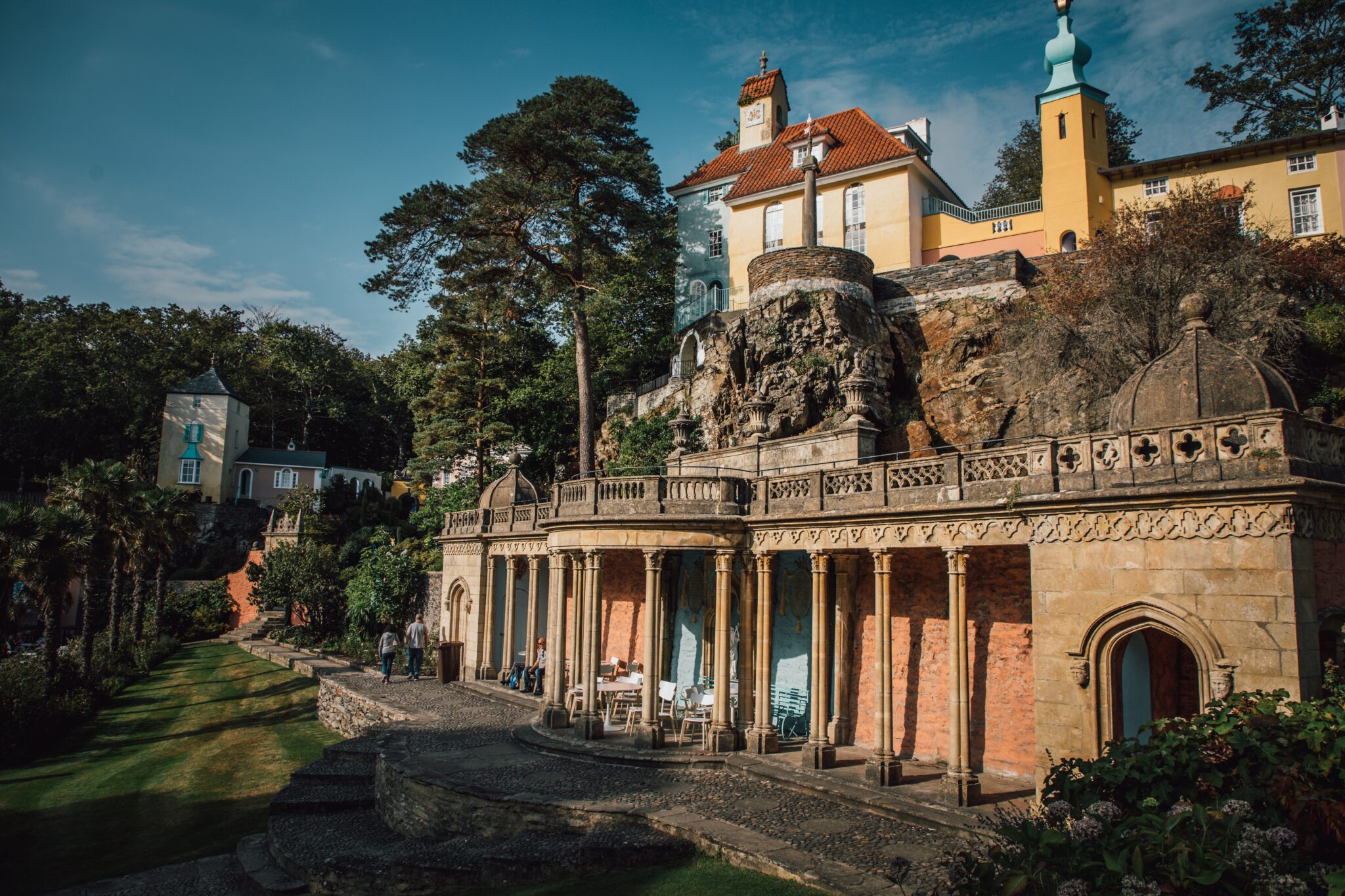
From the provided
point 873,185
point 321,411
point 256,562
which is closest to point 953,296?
point 873,185

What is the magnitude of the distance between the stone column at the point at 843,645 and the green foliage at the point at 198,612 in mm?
36998

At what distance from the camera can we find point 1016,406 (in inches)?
973

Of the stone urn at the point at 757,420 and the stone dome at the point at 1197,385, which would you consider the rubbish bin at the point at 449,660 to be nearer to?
the stone urn at the point at 757,420

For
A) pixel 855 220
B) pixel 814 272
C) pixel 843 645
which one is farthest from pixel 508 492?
pixel 855 220

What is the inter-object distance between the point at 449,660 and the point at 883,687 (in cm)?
1630

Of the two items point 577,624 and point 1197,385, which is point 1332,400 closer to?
point 1197,385

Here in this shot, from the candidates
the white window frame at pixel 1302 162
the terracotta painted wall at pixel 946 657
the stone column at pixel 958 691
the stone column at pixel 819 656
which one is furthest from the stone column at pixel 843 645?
the white window frame at pixel 1302 162

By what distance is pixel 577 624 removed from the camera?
63.9 ft

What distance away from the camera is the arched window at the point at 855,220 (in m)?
35.0

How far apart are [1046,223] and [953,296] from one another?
5.11 m

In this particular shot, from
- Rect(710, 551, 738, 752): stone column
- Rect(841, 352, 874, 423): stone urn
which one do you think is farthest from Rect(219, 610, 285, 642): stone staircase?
Rect(841, 352, 874, 423): stone urn

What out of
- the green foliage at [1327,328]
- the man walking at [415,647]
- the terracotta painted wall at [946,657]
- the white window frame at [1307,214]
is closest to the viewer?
the terracotta painted wall at [946,657]

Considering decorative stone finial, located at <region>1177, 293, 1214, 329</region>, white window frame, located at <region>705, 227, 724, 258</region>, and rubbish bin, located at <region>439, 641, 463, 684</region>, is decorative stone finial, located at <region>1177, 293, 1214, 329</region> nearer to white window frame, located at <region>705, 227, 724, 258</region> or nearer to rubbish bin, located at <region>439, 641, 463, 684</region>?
rubbish bin, located at <region>439, 641, 463, 684</region>

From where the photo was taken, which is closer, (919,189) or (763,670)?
(763,670)
